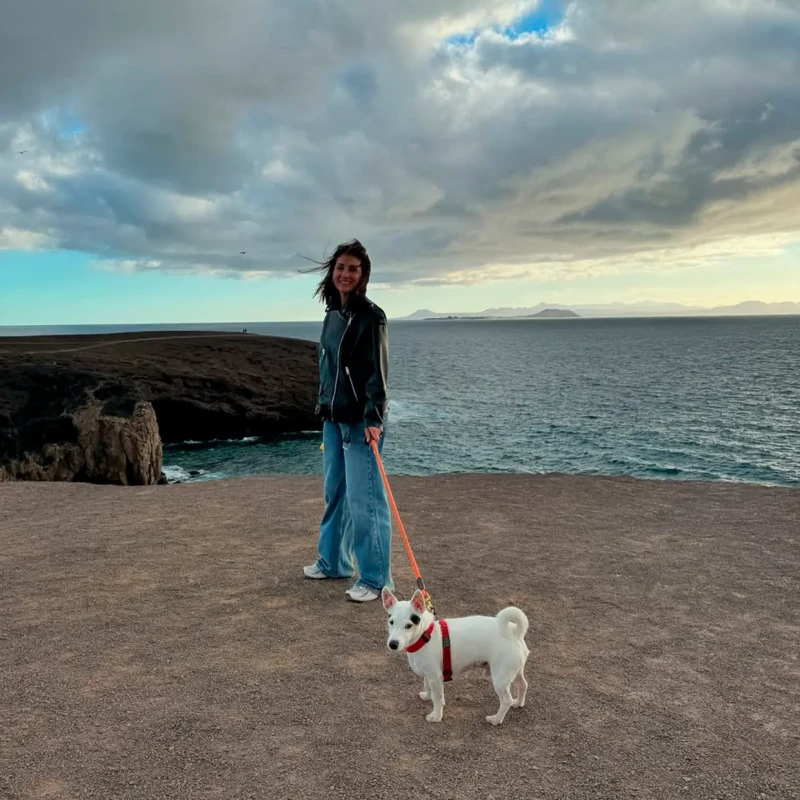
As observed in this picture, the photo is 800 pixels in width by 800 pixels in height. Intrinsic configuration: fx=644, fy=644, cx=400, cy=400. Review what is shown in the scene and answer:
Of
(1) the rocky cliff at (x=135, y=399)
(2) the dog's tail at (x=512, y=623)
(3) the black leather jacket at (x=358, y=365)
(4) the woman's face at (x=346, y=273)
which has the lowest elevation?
(1) the rocky cliff at (x=135, y=399)

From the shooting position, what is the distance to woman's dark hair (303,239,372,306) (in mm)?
5844

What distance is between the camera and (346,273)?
229 inches

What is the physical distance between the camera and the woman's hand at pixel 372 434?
A: 572 cm

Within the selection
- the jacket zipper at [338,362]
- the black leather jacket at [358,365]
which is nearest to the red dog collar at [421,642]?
the black leather jacket at [358,365]

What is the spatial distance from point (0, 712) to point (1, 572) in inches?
127

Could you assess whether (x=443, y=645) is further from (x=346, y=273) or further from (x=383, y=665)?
(x=346, y=273)

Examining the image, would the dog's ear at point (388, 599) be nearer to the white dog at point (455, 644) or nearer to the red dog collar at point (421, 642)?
A: the white dog at point (455, 644)

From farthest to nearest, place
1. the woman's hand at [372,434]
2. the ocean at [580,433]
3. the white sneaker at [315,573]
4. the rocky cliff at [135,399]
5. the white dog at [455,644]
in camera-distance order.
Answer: the ocean at [580,433]
the rocky cliff at [135,399]
the white sneaker at [315,573]
the woman's hand at [372,434]
the white dog at [455,644]

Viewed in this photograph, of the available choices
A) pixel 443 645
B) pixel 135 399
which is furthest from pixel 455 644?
pixel 135 399

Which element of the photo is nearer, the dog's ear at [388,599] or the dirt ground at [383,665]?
the dirt ground at [383,665]

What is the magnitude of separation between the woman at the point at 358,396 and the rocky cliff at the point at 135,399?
17.2m

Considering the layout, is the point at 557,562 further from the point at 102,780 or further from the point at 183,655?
the point at 102,780

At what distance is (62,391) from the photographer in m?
23.3

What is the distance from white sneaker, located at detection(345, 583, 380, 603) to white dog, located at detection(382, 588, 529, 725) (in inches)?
75.5
